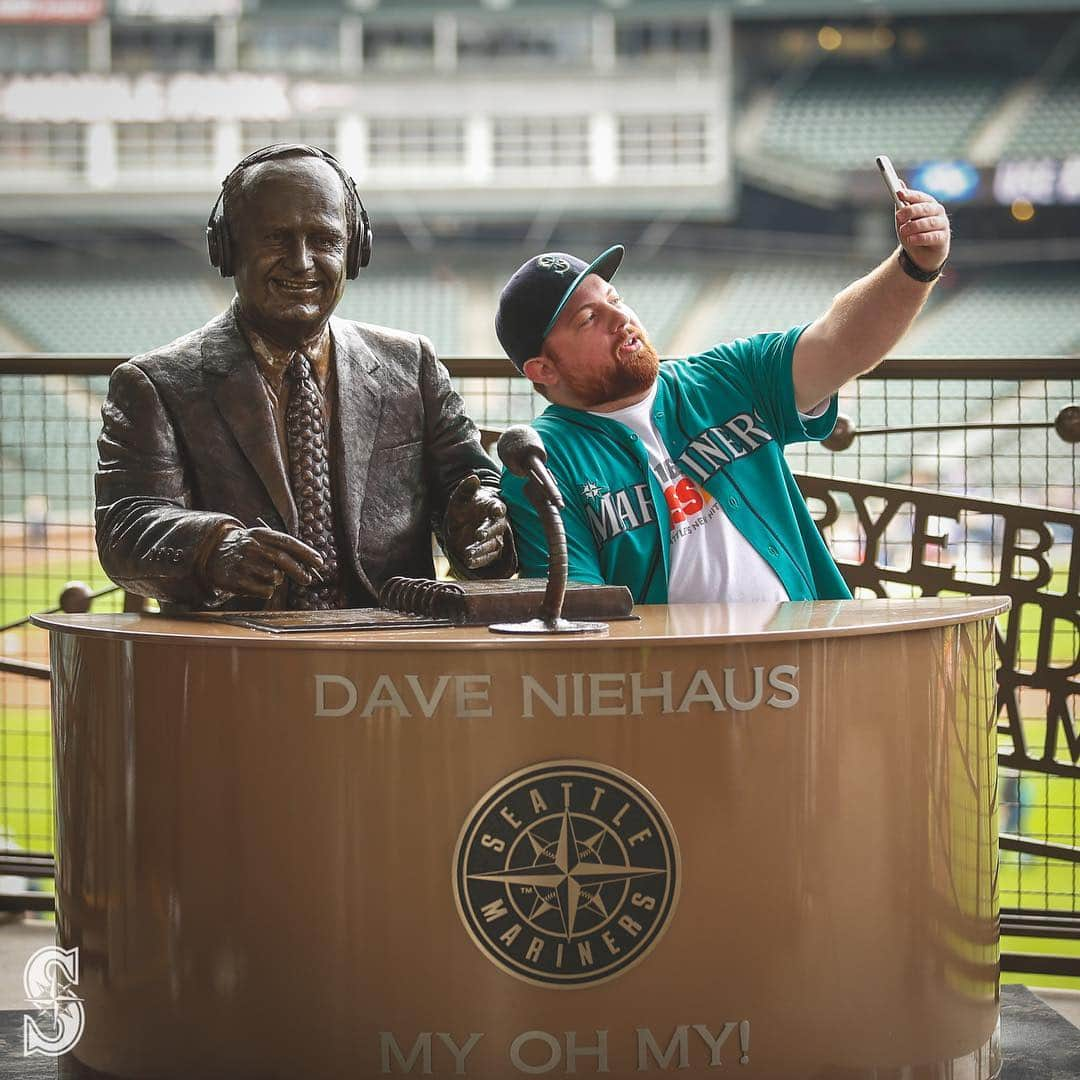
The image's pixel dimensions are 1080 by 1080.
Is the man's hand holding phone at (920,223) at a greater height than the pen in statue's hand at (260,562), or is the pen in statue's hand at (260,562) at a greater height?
the man's hand holding phone at (920,223)

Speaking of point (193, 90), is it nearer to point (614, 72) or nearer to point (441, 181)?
point (441, 181)

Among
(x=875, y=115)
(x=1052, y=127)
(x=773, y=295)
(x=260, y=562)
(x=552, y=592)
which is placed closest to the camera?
(x=552, y=592)

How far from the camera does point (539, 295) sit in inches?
Answer: 98.0

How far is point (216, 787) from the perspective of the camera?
1.77 meters

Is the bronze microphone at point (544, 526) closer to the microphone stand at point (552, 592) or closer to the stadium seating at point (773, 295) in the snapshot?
the microphone stand at point (552, 592)

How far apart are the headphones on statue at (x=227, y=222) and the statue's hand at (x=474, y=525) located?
379 millimetres

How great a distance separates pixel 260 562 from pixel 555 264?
2.59 feet

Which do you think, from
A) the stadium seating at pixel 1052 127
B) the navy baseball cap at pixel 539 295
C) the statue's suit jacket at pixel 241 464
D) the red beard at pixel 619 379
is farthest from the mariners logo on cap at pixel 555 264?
the stadium seating at pixel 1052 127

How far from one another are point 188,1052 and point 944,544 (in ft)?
6.28

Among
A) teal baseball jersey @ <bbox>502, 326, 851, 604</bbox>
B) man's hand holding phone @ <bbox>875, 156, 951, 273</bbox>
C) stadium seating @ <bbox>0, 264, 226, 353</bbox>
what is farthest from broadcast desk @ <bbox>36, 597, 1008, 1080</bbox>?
stadium seating @ <bbox>0, 264, 226, 353</bbox>

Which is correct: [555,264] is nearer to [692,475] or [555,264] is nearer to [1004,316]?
[692,475]

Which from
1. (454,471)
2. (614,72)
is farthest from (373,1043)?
(614,72)

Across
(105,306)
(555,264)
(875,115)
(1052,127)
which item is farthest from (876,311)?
(1052,127)

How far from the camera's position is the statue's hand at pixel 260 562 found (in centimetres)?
200
